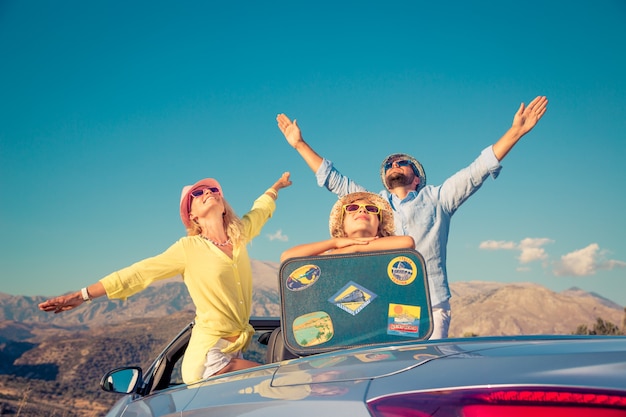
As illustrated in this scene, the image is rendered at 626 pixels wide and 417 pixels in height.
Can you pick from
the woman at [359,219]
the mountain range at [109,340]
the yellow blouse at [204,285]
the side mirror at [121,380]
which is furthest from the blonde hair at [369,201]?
the mountain range at [109,340]

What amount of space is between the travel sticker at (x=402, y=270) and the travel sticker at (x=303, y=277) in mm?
300

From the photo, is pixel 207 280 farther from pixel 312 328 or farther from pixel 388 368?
pixel 388 368

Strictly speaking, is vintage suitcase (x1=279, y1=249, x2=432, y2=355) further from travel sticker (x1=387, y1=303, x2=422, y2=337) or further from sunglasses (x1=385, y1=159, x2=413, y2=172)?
sunglasses (x1=385, y1=159, x2=413, y2=172)

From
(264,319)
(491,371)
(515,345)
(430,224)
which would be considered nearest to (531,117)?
(430,224)

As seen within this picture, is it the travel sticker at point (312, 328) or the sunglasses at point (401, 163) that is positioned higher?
the sunglasses at point (401, 163)

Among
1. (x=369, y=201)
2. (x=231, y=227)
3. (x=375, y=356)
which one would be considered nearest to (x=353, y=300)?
(x=375, y=356)

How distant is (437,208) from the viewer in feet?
13.9

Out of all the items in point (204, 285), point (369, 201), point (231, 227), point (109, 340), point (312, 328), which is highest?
point (369, 201)

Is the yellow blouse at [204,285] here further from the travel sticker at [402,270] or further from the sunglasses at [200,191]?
the travel sticker at [402,270]

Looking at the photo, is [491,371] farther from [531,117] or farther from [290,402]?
[531,117]

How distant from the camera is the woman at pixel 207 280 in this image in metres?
3.13

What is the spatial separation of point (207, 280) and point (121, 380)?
77cm

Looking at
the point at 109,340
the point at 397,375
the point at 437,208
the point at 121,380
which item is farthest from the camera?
the point at 109,340

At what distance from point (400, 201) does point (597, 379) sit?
336 centimetres
